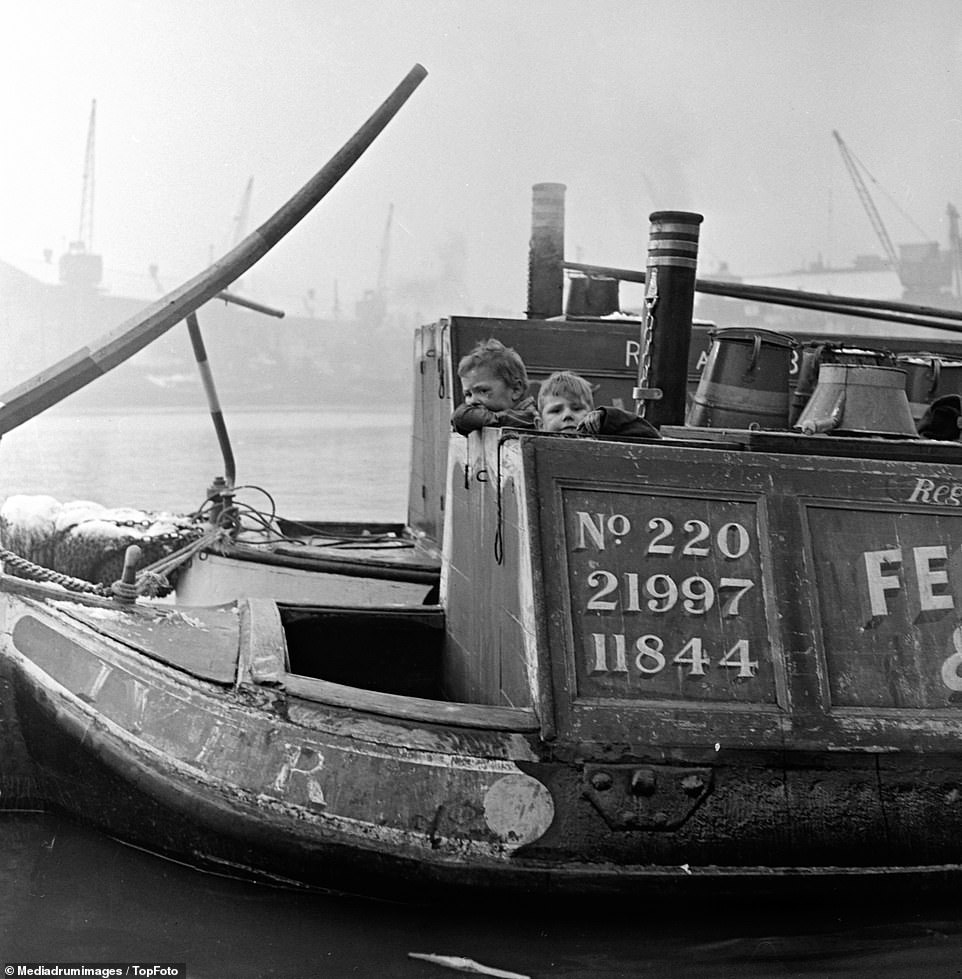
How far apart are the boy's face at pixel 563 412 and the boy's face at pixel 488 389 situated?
0.71 feet

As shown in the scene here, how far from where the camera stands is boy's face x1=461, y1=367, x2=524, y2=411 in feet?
17.2

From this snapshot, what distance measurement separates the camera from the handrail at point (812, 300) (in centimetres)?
746

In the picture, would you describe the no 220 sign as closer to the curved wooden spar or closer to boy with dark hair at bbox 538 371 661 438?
boy with dark hair at bbox 538 371 661 438

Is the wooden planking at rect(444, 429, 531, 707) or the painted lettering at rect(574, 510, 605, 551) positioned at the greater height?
the painted lettering at rect(574, 510, 605, 551)

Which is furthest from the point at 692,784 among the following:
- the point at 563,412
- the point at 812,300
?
the point at 812,300

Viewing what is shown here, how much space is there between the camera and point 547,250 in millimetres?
8891

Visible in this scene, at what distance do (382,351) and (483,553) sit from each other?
3517 cm

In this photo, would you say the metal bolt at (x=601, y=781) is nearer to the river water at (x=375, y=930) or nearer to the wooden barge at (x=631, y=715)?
the wooden barge at (x=631, y=715)

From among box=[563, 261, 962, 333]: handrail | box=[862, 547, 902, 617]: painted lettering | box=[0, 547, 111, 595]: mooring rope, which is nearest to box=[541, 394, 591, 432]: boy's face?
box=[862, 547, 902, 617]: painted lettering

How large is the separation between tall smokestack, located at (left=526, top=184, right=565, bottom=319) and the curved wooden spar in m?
2.19

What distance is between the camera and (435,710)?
4.39 metres

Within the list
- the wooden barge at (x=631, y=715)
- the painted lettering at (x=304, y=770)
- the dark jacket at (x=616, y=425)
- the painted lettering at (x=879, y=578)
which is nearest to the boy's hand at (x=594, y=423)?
the dark jacket at (x=616, y=425)

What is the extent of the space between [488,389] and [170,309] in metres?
1.35

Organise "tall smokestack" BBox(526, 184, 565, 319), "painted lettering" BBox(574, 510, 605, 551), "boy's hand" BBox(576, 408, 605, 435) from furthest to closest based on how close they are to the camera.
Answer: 1. "tall smokestack" BBox(526, 184, 565, 319)
2. "boy's hand" BBox(576, 408, 605, 435)
3. "painted lettering" BBox(574, 510, 605, 551)
